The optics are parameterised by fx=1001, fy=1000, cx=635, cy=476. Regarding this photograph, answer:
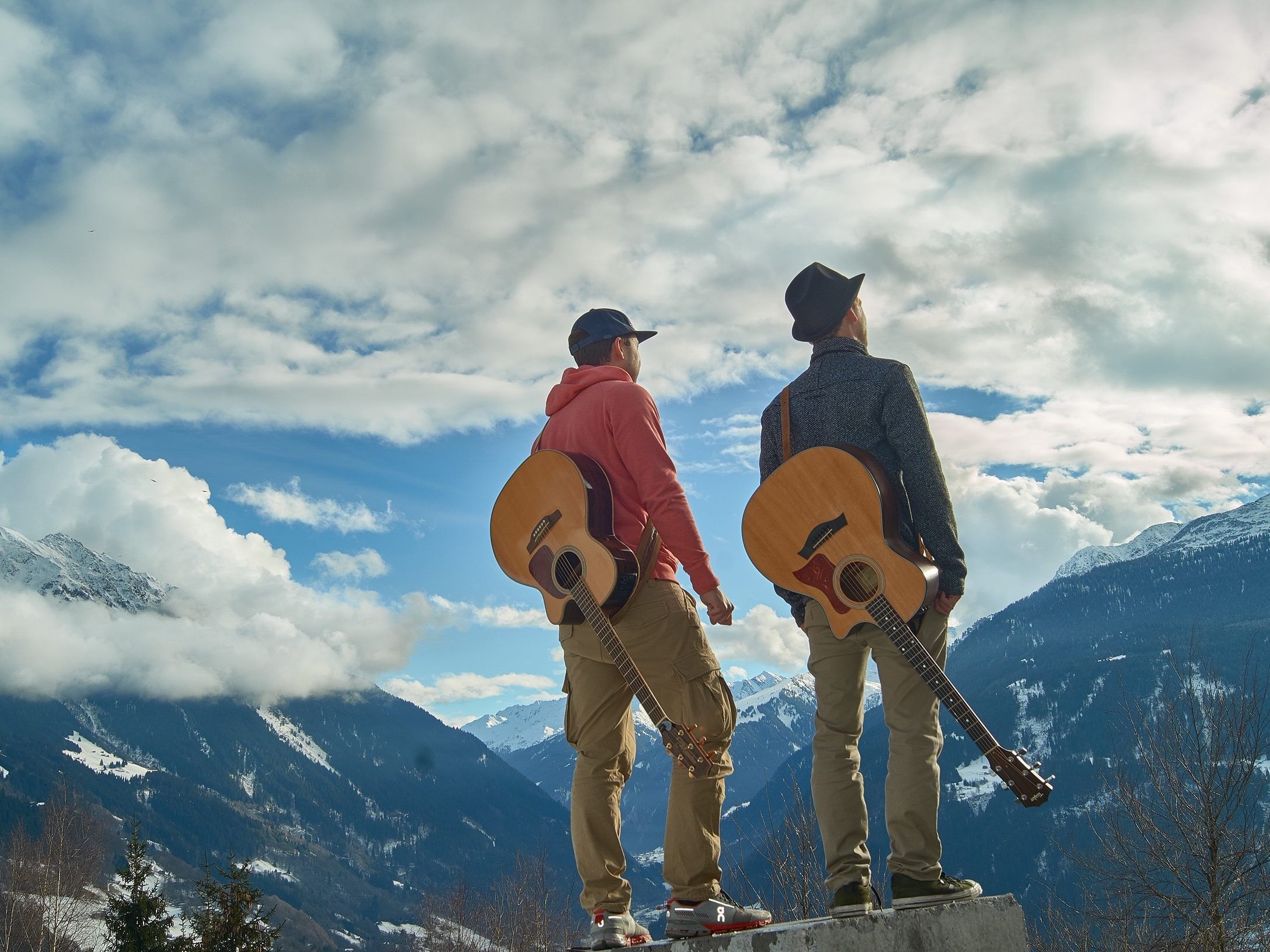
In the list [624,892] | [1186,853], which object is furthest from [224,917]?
[624,892]

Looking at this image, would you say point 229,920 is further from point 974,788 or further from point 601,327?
point 974,788

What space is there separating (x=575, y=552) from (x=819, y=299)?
5.74 feet

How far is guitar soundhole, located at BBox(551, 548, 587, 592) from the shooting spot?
4.62 metres

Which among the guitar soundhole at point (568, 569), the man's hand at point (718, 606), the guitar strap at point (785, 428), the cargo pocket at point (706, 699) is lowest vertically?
the cargo pocket at point (706, 699)

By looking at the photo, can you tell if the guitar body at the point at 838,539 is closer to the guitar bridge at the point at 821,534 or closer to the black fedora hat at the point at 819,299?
the guitar bridge at the point at 821,534

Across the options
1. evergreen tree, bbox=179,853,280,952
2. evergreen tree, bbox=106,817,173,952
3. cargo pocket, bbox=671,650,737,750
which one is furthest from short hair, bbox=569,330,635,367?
evergreen tree, bbox=106,817,173,952

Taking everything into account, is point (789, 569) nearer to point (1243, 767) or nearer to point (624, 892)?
point (624, 892)

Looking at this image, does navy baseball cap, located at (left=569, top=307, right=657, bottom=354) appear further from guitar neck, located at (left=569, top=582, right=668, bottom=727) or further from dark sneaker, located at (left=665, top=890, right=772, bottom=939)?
dark sneaker, located at (left=665, top=890, right=772, bottom=939)

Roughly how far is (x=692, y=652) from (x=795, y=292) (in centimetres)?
190

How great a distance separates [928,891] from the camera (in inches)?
154

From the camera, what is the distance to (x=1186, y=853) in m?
19.6

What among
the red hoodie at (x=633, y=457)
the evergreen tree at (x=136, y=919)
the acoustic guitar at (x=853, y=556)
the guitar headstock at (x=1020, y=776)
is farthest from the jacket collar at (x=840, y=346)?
the evergreen tree at (x=136, y=919)

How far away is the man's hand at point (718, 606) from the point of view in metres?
4.50

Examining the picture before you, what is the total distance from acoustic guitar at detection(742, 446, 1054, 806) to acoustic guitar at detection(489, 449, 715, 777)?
27.3 inches
